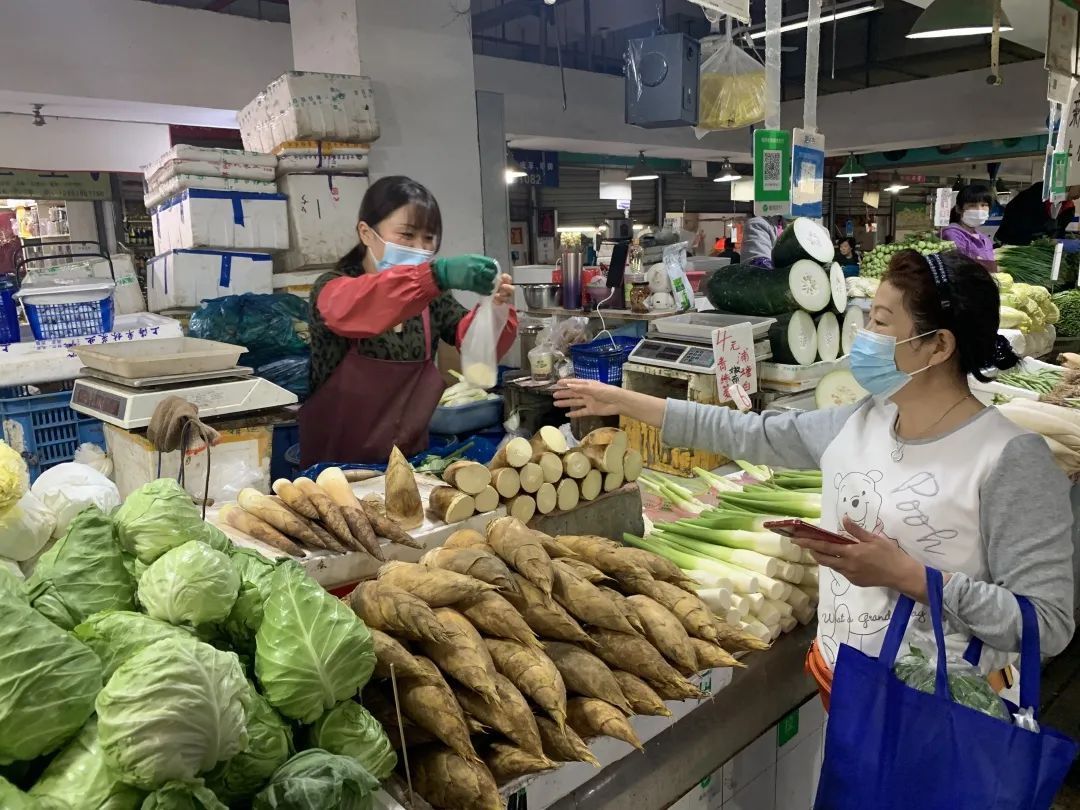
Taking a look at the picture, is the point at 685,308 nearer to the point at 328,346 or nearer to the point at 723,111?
the point at 723,111

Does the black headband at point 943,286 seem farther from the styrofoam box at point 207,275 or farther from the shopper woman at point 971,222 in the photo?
the shopper woman at point 971,222

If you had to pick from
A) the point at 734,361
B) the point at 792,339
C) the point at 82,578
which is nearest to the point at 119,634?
the point at 82,578

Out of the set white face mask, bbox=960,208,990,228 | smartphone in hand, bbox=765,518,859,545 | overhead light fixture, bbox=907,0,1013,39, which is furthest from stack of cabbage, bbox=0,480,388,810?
white face mask, bbox=960,208,990,228

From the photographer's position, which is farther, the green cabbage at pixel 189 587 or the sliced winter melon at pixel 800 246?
the sliced winter melon at pixel 800 246

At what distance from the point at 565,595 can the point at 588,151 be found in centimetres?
1241

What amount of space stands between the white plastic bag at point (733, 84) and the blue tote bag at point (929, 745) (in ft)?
11.6

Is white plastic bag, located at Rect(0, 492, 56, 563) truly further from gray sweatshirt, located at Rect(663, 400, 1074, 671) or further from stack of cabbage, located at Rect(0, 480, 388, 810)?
gray sweatshirt, located at Rect(663, 400, 1074, 671)

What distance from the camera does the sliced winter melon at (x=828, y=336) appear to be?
13.4 feet

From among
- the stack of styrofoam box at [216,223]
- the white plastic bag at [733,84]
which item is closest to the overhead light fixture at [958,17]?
the white plastic bag at [733,84]

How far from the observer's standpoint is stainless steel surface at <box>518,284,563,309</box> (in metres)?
5.65

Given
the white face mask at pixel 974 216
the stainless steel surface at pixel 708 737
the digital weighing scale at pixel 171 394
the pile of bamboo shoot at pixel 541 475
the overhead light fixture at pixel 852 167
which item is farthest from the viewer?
the overhead light fixture at pixel 852 167

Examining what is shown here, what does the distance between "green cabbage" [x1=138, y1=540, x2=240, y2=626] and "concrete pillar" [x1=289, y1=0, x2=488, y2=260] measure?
15.0ft

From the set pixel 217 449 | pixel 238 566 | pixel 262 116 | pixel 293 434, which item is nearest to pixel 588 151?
pixel 262 116

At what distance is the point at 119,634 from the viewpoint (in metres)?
1.21
